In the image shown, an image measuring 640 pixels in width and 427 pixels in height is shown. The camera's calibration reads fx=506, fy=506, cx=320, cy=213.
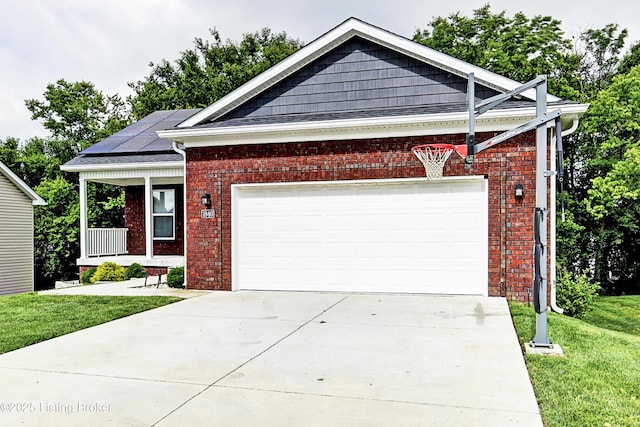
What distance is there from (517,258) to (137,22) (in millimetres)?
21730

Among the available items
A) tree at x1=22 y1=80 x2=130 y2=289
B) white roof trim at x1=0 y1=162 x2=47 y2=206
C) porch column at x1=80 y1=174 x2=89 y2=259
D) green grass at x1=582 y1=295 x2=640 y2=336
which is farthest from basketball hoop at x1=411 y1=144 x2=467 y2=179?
tree at x1=22 y1=80 x2=130 y2=289

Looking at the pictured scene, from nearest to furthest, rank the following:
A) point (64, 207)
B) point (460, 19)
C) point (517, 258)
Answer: point (517, 258) < point (460, 19) < point (64, 207)

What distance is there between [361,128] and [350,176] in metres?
0.96

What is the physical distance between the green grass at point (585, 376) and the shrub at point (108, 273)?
1020 centimetres

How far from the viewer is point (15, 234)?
63.8 ft

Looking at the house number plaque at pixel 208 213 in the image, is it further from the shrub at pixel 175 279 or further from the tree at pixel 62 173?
the tree at pixel 62 173

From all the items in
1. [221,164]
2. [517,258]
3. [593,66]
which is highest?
[593,66]

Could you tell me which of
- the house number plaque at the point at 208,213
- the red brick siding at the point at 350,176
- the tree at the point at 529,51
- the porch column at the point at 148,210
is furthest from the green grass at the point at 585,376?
the tree at the point at 529,51

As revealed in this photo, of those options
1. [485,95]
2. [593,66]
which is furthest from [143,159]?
[593,66]

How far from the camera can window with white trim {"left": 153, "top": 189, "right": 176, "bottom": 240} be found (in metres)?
15.6

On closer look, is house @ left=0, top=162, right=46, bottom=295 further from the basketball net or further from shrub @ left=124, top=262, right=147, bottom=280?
the basketball net

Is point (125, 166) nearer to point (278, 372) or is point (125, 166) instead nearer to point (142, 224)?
point (142, 224)

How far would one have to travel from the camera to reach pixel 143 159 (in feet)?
45.1

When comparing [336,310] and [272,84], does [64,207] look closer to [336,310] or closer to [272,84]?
[272,84]
